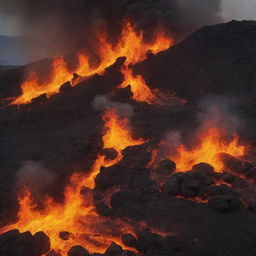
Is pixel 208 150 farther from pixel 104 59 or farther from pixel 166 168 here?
pixel 104 59

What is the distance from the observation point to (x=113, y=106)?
62.4 feet

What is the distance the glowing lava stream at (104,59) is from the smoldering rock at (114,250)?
13604 millimetres

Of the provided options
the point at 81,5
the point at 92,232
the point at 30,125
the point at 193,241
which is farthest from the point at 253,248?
the point at 81,5

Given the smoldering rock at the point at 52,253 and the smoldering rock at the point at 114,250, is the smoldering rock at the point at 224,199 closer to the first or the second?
the smoldering rock at the point at 114,250

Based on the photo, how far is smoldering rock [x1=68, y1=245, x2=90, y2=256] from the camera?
32.8 feet

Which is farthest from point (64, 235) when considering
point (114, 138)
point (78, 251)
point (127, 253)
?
point (114, 138)

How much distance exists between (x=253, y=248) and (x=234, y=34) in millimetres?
16497

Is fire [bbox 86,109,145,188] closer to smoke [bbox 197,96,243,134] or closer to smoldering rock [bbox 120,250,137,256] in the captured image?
smoke [bbox 197,96,243,134]

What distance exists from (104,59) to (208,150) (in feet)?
40.2

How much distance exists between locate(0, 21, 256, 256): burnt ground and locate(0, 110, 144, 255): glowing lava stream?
1.31 ft

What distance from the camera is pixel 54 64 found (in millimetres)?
24734

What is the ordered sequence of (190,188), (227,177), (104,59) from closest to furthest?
(190,188)
(227,177)
(104,59)

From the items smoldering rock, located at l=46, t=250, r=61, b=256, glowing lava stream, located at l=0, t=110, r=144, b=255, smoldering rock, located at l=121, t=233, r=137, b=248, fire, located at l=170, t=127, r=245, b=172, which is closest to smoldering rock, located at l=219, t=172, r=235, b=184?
fire, located at l=170, t=127, r=245, b=172

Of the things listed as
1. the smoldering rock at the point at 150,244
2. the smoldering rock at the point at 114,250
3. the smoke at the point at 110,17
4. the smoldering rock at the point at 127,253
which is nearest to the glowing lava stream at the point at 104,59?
the smoke at the point at 110,17
